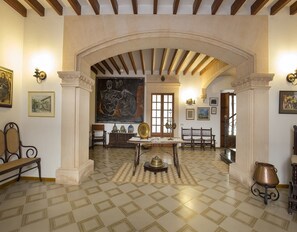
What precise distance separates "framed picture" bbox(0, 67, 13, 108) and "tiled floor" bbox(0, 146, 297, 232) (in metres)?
1.70

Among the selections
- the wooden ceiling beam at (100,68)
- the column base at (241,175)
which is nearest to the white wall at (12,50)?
the wooden ceiling beam at (100,68)

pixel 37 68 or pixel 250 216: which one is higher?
pixel 37 68

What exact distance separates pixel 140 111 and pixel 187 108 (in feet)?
7.81

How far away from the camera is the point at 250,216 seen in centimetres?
230

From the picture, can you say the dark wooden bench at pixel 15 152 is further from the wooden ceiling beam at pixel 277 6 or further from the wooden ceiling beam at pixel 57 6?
the wooden ceiling beam at pixel 277 6

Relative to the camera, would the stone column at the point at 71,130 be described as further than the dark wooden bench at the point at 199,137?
No

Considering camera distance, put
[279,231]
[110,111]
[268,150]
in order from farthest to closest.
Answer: [110,111], [268,150], [279,231]

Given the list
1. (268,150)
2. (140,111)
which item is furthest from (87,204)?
(140,111)

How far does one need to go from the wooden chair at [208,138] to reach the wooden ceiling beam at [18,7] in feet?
24.4

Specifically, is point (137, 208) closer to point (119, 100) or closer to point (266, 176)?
point (266, 176)

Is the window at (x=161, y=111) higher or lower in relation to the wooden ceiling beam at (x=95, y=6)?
lower

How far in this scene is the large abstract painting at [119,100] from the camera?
25.9ft

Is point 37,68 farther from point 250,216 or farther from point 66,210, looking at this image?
point 250,216

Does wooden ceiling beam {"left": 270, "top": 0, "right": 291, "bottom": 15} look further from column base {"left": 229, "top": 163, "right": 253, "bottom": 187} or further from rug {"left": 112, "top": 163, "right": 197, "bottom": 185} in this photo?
rug {"left": 112, "top": 163, "right": 197, "bottom": 185}
